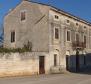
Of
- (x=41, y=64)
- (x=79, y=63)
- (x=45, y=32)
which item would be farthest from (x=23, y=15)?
(x=79, y=63)

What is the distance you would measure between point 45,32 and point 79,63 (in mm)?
11812

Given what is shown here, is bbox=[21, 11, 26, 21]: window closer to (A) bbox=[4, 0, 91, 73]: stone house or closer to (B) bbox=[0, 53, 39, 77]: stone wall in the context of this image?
(A) bbox=[4, 0, 91, 73]: stone house

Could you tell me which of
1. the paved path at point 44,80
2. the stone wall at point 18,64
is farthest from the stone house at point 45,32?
the paved path at point 44,80

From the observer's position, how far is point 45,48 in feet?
123

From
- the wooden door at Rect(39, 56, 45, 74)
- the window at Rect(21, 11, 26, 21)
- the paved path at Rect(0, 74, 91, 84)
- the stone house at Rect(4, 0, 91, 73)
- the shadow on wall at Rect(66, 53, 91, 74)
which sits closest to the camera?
the paved path at Rect(0, 74, 91, 84)

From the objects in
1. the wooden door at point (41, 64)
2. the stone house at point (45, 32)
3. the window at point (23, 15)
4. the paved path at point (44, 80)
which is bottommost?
the paved path at point (44, 80)

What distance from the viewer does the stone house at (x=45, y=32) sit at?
37469mm

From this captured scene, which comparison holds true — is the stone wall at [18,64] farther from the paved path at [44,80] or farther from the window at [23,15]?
the window at [23,15]

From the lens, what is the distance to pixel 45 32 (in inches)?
1479

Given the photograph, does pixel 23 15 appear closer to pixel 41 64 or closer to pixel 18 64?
pixel 41 64

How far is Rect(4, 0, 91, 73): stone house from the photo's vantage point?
123 feet

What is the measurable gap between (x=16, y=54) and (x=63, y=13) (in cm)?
1171

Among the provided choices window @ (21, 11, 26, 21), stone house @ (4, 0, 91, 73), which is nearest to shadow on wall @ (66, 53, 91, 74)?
stone house @ (4, 0, 91, 73)

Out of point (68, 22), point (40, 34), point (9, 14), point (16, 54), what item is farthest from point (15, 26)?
point (16, 54)
